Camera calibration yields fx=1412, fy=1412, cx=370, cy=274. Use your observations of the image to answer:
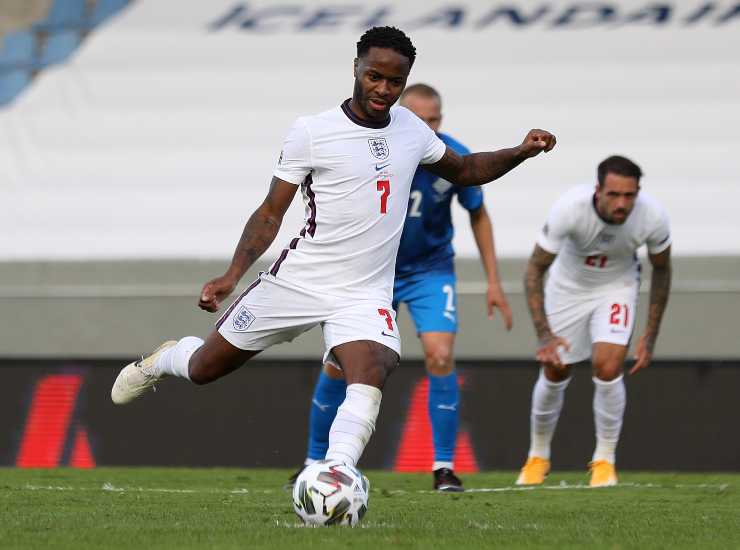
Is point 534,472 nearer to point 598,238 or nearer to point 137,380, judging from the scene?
point 598,238

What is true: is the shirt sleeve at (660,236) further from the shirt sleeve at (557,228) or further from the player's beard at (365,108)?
the player's beard at (365,108)

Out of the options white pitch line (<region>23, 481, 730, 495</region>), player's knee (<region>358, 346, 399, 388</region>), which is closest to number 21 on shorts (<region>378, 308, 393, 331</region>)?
player's knee (<region>358, 346, 399, 388</region>)

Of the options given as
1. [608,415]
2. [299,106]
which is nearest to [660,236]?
[608,415]

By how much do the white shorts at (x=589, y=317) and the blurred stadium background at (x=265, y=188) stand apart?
1.50 meters

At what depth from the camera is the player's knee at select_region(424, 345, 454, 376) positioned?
23.0ft

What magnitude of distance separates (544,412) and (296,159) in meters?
3.36

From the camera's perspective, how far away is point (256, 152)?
12.2 m

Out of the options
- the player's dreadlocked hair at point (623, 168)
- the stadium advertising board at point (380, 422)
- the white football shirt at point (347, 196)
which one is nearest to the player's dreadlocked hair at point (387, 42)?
the white football shirt at point (347, 196)

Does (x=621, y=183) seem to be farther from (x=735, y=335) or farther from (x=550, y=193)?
(x=550, y=193)

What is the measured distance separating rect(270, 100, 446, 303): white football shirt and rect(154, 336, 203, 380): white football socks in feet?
2.19

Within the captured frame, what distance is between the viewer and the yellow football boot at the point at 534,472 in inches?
302

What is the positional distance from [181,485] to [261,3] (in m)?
6.88

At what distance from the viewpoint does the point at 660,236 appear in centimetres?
735

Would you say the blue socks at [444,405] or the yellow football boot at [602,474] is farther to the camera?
the yellow football boot at [602,474]
